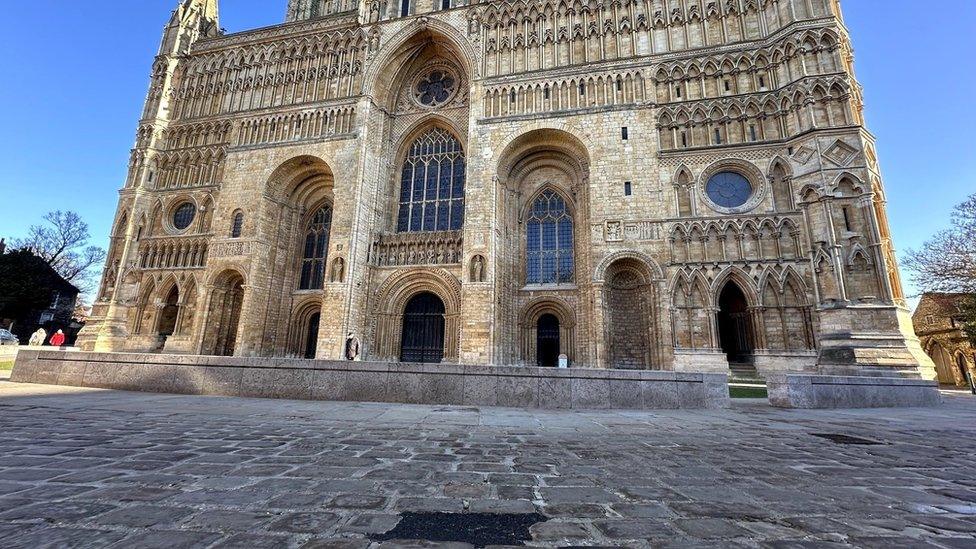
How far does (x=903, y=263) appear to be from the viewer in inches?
955

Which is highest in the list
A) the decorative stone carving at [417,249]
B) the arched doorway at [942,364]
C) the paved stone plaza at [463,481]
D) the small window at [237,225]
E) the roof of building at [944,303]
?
the small window at [237,225]

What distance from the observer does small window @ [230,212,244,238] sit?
78.1 ft

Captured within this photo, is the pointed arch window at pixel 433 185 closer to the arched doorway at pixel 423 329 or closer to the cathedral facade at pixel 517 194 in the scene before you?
the cathedral facade at pixel 517 194

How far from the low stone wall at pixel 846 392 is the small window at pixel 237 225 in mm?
26477

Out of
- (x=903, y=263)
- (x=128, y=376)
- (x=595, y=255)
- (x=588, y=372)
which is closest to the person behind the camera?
(x=588, y=372)

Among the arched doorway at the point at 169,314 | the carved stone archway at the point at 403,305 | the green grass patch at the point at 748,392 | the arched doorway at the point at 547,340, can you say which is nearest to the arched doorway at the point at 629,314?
the arched doorway at the point at 547,340

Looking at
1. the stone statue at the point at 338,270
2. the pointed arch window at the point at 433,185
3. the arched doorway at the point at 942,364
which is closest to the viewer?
the stone statue at the point at 338,270

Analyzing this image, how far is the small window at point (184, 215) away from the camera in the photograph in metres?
26.0

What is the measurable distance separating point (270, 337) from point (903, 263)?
38196mm

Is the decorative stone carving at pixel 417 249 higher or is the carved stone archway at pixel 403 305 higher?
the decorative stone carving at pixel 417 249

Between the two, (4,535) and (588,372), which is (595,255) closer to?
(588,372)

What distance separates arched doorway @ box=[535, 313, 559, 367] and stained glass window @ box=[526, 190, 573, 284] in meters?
2.11

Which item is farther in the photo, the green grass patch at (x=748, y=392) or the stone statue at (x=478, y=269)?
the stone statue at (x=478, y=269)

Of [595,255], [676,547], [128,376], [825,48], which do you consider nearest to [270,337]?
[128,376]
